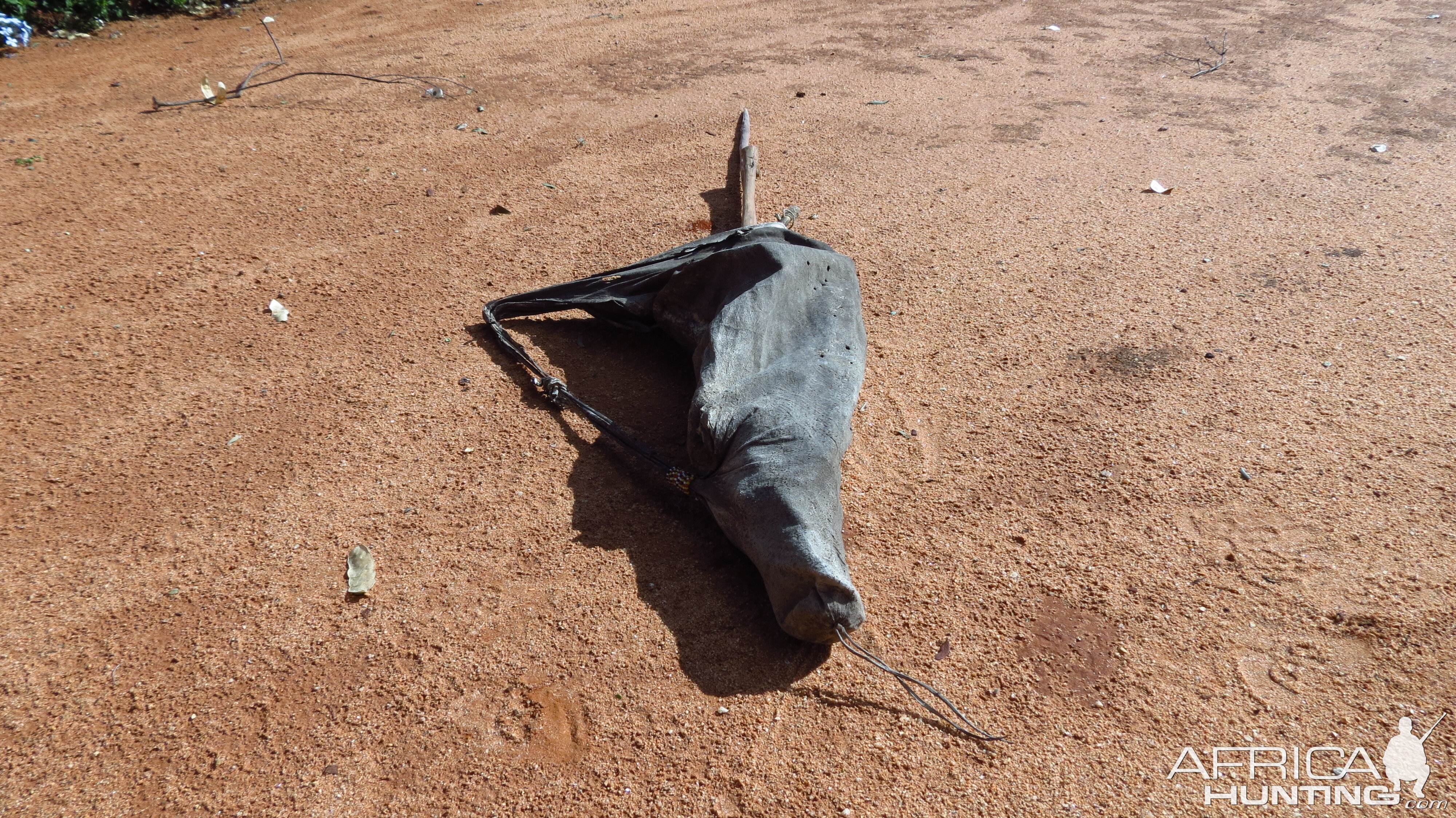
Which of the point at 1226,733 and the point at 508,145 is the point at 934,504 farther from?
the point at 508,145

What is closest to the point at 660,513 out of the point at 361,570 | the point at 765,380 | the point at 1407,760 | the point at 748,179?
the point at 765,380

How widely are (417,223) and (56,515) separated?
2169mm

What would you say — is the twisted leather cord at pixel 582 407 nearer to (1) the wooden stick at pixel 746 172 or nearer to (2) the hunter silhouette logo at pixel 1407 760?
(1) the wooden stick at pixel 746 172

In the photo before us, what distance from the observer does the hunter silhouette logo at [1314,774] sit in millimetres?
2033

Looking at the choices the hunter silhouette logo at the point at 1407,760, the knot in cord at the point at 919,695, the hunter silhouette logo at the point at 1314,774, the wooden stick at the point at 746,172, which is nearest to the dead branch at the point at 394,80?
the wooden stick at the point at 746,172

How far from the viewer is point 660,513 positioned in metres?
2.77

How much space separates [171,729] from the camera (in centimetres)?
210

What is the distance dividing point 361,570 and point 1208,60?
7064 mm

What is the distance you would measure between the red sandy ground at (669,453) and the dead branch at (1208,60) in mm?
1028

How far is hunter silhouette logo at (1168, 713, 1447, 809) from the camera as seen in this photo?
2.03 m

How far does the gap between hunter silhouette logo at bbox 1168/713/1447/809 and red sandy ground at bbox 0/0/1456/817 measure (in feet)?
0.08

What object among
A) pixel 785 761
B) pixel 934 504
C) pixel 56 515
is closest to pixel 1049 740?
pixel 785 761

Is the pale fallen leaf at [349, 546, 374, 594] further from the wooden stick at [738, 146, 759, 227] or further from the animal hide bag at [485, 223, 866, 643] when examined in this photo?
the wooden stick at [738, 146, 759, 227]

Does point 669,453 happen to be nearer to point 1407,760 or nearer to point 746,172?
point 746,172
